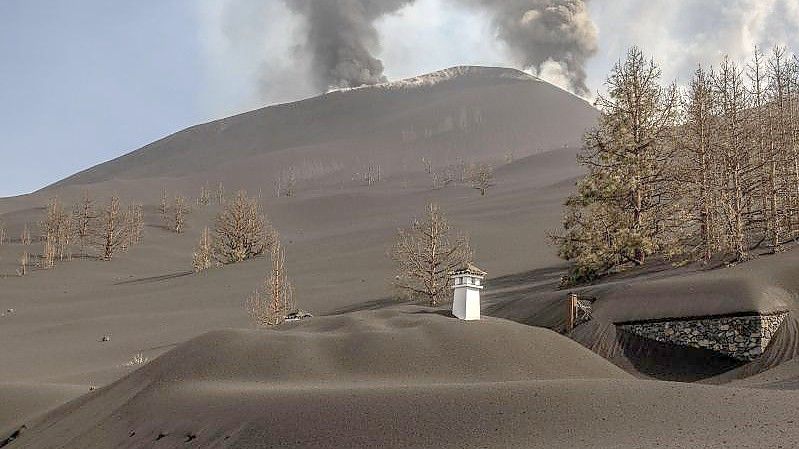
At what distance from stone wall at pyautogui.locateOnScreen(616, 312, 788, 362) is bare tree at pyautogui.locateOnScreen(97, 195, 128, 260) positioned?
51.8m

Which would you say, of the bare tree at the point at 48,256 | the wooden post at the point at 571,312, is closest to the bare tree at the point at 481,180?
the bare tree at the point at 48,256

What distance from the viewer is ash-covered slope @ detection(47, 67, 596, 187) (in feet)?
481

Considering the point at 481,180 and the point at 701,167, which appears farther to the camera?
the point at 481,180

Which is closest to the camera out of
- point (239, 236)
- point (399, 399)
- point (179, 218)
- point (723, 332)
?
point (399, 399)

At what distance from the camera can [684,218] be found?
2898 cm

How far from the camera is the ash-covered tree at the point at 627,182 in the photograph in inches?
1154

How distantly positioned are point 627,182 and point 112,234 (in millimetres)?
47722

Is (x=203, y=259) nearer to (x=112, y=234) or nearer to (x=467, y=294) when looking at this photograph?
(x=112, y=234)

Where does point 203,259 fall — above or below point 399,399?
above

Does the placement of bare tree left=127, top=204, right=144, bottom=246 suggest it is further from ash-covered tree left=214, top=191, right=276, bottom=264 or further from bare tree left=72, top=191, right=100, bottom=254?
ash-covered tree left=214, top=191, right=276, bottom=264

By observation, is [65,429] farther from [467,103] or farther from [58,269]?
[467,103]

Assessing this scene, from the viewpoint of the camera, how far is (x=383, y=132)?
162 metres

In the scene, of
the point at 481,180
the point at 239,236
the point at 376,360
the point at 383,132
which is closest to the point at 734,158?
the point at 376,360

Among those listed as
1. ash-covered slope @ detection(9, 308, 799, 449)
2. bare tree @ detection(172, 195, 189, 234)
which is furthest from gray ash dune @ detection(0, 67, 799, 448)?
bare tree @ detection(172, 195, 189, 234)
